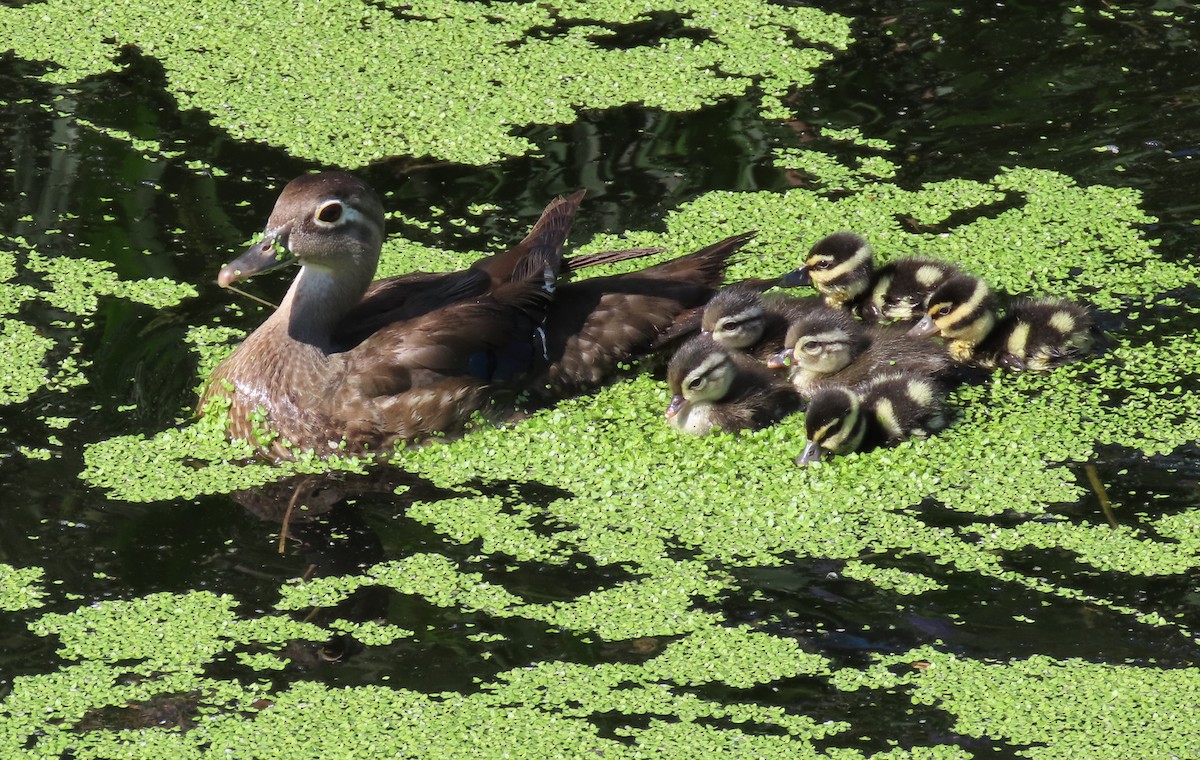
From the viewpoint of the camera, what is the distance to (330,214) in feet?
22.0

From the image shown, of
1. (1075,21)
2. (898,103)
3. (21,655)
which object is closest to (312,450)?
(21,655)

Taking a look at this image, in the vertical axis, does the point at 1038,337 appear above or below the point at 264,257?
below

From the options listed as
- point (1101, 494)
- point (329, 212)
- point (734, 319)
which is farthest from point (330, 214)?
point (1101, 494)

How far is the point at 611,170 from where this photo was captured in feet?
27.5

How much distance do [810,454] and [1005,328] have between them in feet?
3.77

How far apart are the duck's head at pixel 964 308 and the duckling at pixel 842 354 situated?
0.11 metres

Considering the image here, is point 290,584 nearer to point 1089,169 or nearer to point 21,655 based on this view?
point 21,655

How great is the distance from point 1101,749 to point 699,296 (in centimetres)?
276

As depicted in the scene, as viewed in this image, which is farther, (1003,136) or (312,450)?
(1003,136)

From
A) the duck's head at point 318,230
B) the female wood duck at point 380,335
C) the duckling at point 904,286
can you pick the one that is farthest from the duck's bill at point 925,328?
the duck's head at point 318,230

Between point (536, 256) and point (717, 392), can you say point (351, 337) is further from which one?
point (717, 392)

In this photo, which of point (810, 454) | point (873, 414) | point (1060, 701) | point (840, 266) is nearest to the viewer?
point (1060, 701)

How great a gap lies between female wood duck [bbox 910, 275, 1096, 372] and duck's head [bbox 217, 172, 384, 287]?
7.21 ft

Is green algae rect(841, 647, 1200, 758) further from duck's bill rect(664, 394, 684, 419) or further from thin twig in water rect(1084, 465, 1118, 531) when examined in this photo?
duck's bill rect(664, 394, 684, 419)
